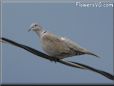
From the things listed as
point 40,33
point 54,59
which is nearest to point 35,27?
point 40,33

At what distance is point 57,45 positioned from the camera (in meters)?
2.82

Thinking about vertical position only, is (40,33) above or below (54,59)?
above

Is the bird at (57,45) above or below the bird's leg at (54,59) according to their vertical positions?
above

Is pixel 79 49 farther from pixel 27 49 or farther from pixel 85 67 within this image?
pixel 27 49

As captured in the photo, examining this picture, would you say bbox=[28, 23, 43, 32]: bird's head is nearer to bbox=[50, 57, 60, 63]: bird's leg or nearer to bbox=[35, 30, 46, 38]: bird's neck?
bbox=[35, 30, 46, 38]: bird's neck

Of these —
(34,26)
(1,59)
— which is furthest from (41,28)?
(1,59)

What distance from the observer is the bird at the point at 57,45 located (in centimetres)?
281

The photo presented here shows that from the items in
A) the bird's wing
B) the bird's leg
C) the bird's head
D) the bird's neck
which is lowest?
the bird's leg

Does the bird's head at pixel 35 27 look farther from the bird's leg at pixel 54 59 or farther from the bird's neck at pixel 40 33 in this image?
the bird's leg at pixel 54 59

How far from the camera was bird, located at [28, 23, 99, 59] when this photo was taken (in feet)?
9.23

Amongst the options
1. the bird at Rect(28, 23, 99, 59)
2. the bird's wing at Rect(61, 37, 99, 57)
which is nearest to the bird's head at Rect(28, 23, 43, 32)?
the bird at Rect(28, 23, 99, 59)

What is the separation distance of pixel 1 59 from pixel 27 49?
245 millimetres

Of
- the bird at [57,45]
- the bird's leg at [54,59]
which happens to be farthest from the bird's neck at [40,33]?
the bird's leg at [54,59]

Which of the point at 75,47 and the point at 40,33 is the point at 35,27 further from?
the point at 75,47
